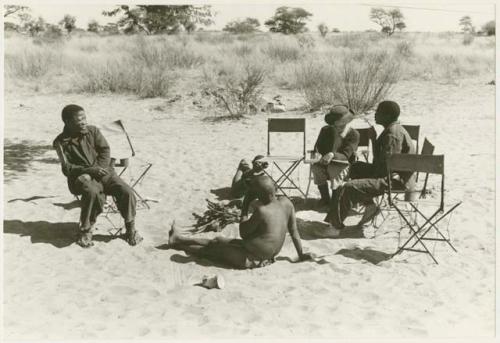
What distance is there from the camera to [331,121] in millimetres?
7090

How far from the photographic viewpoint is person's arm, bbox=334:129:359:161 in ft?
23.1

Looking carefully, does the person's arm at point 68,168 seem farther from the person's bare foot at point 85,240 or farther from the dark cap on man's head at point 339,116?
the dark cap on man's head at point 339,116

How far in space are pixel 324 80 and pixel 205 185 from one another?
703cm

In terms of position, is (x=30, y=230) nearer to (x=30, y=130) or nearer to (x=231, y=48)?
(x=30, y=130)

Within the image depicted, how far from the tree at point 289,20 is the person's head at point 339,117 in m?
29.3

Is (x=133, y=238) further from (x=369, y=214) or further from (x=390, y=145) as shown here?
(x=390, y=145)

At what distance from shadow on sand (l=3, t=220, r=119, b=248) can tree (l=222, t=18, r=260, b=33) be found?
104ft

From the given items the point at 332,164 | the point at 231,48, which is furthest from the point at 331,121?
the point at 231,48

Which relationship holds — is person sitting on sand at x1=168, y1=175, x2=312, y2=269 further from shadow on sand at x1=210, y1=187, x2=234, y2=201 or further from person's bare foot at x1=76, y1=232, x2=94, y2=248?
shadow on sand at x1=210, y1=187, x2=234, y2=201

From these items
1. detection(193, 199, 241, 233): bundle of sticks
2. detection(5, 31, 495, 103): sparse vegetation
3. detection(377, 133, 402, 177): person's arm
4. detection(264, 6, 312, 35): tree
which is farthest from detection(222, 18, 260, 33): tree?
detection(377, 133, 402, 177): person's arm

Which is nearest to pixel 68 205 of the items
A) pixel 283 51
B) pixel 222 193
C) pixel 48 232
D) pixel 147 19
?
pixel 48 232

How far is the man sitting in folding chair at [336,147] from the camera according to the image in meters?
Result: 6.95

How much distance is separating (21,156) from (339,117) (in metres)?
5.12

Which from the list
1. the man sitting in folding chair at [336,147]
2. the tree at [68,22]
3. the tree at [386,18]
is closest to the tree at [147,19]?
the tree at [68,22]
